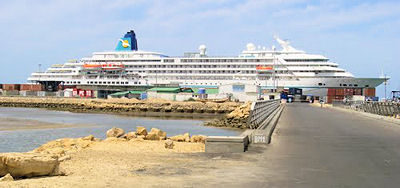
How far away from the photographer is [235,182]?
7492 mm

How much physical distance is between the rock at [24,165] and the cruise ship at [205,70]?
317ft

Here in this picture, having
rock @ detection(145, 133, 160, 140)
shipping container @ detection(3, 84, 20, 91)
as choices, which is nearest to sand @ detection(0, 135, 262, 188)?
rock @ detection(145, 133, 160, 140)

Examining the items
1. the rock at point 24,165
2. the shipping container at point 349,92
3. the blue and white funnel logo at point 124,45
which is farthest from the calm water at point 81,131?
the blue and white funnel logo at point 124,45

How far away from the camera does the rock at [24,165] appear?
755 centimetres

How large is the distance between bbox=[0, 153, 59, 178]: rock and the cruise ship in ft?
317

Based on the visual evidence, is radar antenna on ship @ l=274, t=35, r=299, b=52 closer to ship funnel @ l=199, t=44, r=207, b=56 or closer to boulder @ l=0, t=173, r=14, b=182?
ship funnel @ l=199, t=44, r=207, b=56

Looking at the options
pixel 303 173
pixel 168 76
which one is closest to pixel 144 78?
pixel 168 76

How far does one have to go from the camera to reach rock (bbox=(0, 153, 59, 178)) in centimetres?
755

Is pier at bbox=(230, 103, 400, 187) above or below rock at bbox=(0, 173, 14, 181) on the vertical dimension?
below

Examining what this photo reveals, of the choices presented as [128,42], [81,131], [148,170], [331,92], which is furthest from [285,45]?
[148,170]

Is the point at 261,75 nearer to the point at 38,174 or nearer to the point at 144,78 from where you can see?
the point at 144,78

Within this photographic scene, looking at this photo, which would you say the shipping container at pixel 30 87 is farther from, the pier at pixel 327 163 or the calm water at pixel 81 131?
the pier at pixel 327 163

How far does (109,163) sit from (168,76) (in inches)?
4010

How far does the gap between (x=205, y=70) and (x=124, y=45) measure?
87.9 ft
